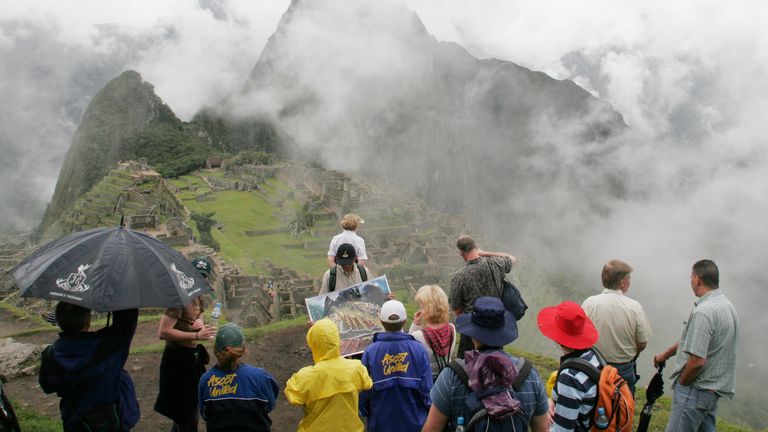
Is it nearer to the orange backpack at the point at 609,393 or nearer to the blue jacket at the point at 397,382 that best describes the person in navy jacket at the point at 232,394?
the blue jacket at the point at 397,382

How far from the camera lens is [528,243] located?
9019cm

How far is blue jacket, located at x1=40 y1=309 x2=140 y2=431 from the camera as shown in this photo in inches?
138

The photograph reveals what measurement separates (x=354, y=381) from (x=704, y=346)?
2936 millimetres

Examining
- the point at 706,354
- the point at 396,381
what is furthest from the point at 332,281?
the point at 706,354

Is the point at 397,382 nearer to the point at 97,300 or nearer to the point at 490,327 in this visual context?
the point at 490,327

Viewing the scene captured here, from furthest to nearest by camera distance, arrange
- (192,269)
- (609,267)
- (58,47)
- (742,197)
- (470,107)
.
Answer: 1. (470,107)
2. (58,47)
3. (742,197)
4. (609,267)
5. (192,269)

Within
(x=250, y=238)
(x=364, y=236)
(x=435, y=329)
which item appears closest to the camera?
(x=435, y=329)

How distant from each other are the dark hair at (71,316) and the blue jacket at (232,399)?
0.94 m

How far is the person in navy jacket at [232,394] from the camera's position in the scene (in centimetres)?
378

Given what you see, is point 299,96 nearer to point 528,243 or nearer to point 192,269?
point 528,243

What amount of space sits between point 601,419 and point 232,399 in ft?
8.55

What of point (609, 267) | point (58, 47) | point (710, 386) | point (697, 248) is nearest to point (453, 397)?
point (609, 267)

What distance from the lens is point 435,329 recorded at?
4340 millimetres

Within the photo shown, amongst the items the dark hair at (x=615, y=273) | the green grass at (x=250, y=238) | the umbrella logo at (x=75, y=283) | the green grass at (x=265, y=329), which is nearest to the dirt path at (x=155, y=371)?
the green grass at (x=265, y=329)
